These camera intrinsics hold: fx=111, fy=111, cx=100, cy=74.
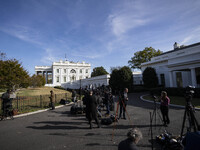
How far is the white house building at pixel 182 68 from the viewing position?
15.1 meters

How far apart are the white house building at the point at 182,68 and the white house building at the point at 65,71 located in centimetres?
4734

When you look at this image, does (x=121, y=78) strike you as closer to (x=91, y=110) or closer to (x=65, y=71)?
(x=91, y=110)

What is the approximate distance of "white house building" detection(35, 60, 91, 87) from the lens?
64469 millimetres

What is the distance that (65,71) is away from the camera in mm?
67062

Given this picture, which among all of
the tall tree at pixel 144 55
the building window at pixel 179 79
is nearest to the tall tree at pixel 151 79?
the building window at pixel 179 79

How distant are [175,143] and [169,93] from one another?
15004 millimetres

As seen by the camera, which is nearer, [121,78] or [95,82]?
[121,78]

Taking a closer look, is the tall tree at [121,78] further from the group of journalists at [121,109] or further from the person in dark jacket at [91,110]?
the person in dark jacket at [91,110]

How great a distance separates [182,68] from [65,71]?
60.6 meters

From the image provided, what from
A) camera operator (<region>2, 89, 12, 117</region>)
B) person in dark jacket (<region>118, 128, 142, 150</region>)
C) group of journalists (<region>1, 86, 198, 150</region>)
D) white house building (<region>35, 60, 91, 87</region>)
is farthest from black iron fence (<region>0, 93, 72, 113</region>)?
white house building (<region>35, 60, 91, 87</region>)

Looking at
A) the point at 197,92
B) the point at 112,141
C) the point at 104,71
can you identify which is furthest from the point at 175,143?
the point at 104,71

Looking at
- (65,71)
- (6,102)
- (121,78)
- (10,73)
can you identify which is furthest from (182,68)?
(65,71)

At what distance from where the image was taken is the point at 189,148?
7.09ft

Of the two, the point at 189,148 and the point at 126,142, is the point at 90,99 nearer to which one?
the point at 126,142
